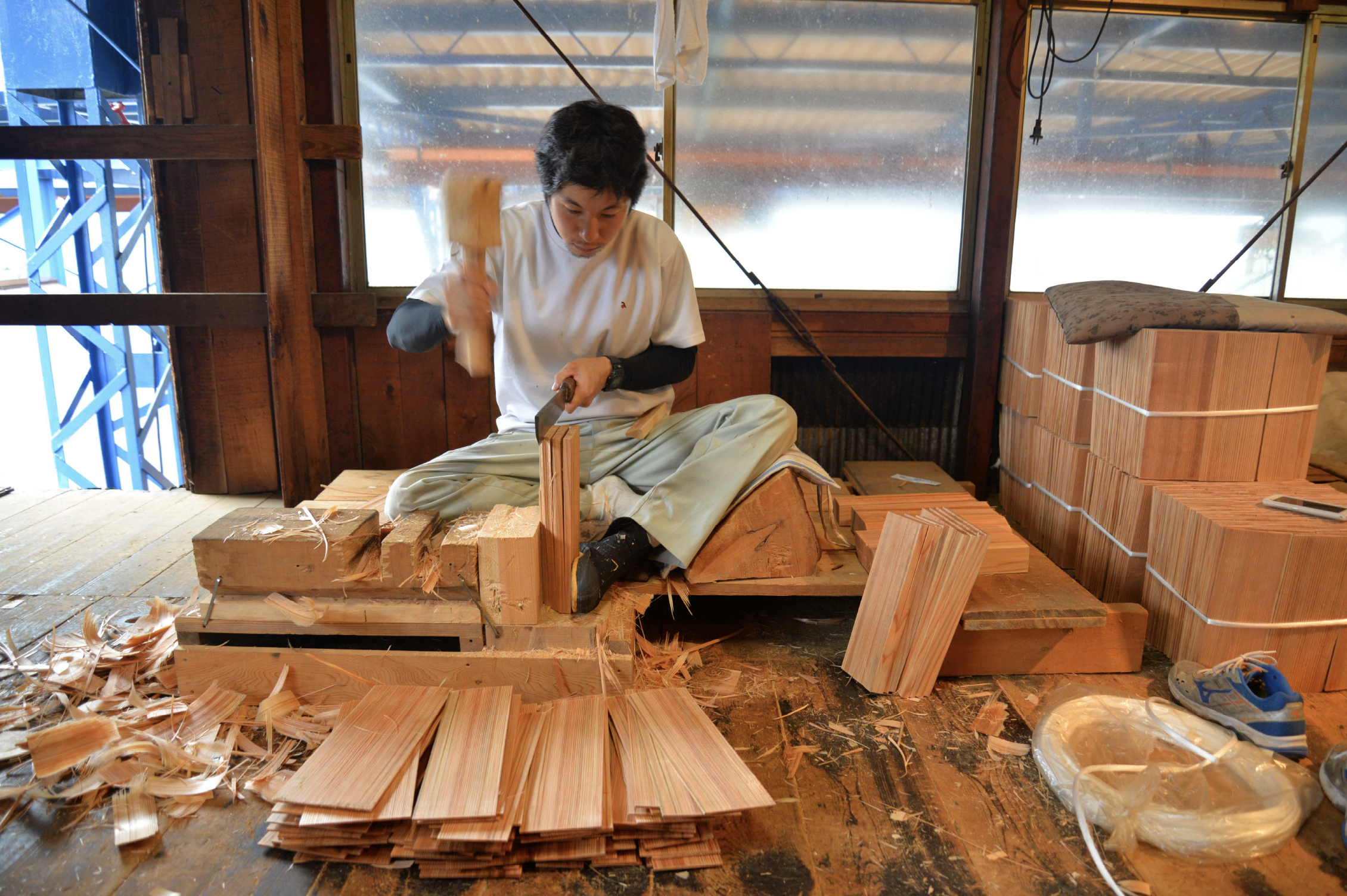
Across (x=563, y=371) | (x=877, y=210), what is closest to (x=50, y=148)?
(x=563, y=371)

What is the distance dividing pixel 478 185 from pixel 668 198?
59.1 inches

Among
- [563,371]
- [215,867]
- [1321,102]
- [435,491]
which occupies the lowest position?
[215,867]

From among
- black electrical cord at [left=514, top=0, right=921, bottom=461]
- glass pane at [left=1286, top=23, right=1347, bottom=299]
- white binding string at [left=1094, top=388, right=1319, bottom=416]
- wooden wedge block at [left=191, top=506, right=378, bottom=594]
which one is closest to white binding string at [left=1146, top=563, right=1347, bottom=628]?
white binding string at [left=1094, top=388, right=1319, bottom=416]

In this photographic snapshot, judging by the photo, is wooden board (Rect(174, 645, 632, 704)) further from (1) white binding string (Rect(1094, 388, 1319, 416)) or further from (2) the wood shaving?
(1) white binding string (Rect(1094, 388, 1319, 416))

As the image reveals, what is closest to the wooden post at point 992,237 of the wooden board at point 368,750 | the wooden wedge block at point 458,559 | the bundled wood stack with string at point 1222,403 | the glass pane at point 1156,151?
the glass pane at point 1156,151

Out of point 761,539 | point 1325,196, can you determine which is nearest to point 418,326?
point 761,539

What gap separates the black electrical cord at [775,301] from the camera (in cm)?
327

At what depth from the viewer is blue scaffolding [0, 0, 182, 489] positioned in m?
3.47

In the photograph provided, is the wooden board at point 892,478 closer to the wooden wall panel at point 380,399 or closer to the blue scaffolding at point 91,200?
the wooden wall panel at point 380,399

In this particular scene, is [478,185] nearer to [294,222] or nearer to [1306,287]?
[294,222]

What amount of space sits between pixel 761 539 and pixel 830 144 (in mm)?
1925

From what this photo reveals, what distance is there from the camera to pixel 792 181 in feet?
11.4

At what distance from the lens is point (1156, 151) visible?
3.54 m

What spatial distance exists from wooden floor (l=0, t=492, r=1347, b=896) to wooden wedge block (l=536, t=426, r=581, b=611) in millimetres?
475
